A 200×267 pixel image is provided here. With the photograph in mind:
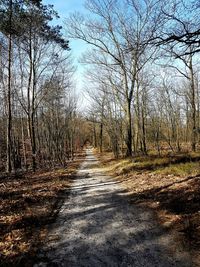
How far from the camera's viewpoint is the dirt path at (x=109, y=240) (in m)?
4.39

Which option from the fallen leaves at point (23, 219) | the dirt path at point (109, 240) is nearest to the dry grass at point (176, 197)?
the dirt path at point (109, 240)

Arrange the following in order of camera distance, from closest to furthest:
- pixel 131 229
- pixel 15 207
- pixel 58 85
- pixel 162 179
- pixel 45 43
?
pixel 131 229
pixel 15 207
pixel 162 179
pixel 45 43
pixel 58 85

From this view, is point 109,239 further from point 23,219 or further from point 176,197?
point 176,197

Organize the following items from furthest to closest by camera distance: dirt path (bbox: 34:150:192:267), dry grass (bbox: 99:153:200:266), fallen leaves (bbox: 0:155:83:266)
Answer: dry grass (bbox: 99:153:200:266) < fallen leaves (bbox: 0:155:83:266) < dirt path (bbox: 34:150:192:267)

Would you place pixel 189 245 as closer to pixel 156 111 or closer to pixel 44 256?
pixel 44 256

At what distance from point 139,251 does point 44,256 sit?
173cm

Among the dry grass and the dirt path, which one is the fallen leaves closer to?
the dirt path

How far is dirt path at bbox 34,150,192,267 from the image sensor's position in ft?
14.4

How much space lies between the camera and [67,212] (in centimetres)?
754

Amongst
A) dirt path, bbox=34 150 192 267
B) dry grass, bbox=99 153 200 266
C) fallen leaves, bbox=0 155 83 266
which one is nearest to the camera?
dirt path, bbox=34 150 192 267

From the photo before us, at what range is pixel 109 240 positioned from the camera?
5281mm

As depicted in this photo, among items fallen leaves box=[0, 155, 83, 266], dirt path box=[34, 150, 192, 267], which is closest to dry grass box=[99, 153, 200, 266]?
dirt path box=[34, 150, 192, 267]

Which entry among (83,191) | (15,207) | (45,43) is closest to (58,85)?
(45,43)

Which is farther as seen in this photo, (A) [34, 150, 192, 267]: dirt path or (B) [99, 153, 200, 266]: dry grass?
(B) [99, 153, 200, 266]: dry grass
